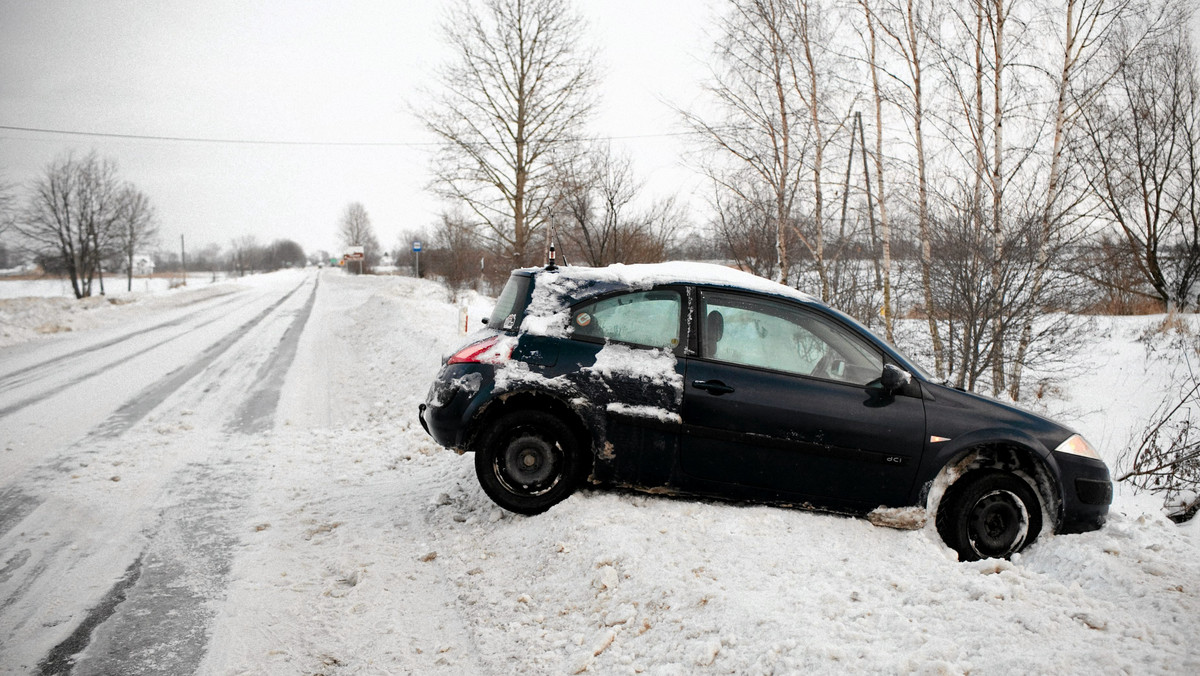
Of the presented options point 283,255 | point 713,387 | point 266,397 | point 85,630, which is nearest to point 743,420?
point 713,387

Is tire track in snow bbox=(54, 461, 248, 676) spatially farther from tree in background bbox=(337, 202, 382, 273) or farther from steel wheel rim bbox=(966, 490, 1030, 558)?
tree in background bbox=(337, 202, 382, 273)

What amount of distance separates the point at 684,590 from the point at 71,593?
3201 millimetres

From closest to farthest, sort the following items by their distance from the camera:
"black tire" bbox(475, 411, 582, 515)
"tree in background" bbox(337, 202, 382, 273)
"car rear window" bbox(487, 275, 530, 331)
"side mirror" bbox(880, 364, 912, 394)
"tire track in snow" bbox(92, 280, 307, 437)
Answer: "side mirror" bbox(880, 364, 912, 394)
"black tire" bbox(475, 411, 582, 515)
"car rear window" bbox(487, 275, 530, 331)
"tire track in snow" bbox(92, 280, 307, 437)
"tree in background" bbox(337, 202, 382, 273)

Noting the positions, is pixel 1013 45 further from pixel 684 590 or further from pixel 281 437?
pixel 281 437

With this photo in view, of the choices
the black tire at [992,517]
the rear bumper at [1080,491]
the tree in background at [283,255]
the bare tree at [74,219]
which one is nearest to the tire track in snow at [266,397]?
the black tire at [992,517]

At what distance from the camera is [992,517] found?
398cm

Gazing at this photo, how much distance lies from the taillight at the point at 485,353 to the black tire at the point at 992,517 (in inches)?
121

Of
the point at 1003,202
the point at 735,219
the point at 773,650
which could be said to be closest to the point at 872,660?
the point at 773,650

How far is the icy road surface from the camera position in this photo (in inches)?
106

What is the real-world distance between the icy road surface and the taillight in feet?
3.43

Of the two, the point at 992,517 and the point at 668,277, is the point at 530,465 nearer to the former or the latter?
the point at 668,277

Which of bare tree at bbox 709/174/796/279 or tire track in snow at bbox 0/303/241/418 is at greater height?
bare tree at bbox 709/174/796/279

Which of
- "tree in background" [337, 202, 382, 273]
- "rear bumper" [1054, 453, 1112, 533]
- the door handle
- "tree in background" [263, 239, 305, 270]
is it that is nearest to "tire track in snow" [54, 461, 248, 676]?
the door handle

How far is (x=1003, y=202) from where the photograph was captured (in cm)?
988
